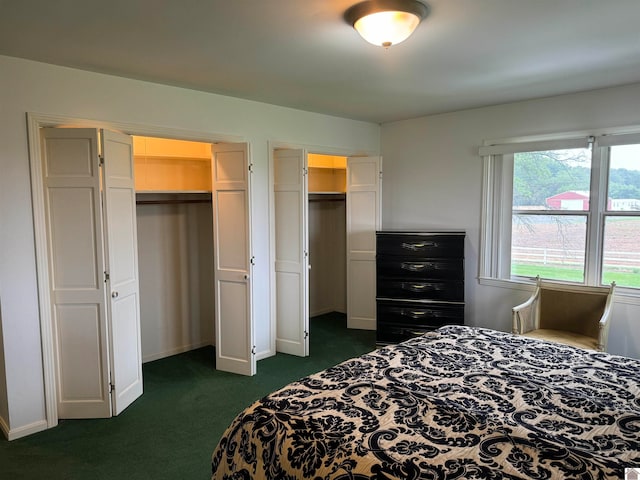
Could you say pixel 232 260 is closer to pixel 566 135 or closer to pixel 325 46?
pixel 325 46

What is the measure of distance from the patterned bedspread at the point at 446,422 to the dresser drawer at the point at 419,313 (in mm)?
2020

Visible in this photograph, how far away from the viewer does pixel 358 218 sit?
5.35m

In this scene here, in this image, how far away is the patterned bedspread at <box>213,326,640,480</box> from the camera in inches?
54.6

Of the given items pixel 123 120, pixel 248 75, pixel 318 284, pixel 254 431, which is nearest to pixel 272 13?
pixel 248 75

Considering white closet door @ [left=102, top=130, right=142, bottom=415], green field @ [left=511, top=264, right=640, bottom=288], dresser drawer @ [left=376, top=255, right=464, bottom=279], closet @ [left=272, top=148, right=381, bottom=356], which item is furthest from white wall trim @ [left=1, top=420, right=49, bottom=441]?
green field @ [left=511, top=264, right=640, bottom=288]

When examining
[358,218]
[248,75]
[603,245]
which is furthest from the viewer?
[358,218]

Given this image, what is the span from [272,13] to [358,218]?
3330 millimetres

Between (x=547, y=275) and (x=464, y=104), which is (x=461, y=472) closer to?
(x=547, y=275)

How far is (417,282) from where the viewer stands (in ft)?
14.7

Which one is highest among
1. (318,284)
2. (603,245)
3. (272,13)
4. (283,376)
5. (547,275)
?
(272,13)

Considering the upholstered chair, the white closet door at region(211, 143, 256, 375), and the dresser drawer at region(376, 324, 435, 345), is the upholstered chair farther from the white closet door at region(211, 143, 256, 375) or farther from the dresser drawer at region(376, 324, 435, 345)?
the white closet door at region(211, 143, 256, 375)

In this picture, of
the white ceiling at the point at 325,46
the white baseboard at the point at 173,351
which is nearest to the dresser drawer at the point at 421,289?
the white ceiling at the point at 325,46

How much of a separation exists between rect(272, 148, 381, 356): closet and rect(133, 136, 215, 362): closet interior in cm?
81

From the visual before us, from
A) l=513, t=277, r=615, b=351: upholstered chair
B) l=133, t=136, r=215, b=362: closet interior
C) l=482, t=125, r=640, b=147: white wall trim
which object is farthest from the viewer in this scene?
l=133, t=136, r=215, b=362: closet interior
